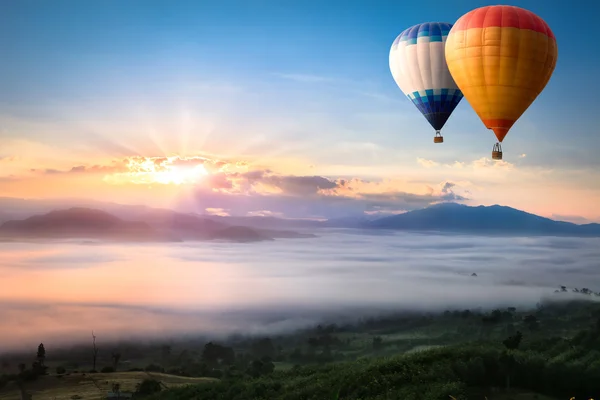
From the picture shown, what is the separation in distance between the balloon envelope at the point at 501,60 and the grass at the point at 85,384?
37.9 metres

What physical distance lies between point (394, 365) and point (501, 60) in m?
17.2

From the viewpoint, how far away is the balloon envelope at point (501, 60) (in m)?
30.1

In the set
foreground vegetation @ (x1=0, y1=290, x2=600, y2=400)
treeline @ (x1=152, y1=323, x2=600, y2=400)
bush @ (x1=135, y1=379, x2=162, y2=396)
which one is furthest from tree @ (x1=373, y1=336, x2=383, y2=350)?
treeline @ (x1=152, y1=323, x2=600, y2=400)

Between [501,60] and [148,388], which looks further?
[148,388]

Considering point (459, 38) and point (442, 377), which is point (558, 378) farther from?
point (459, 38)

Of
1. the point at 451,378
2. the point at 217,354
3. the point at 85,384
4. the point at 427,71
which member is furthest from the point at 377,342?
the point at 427,71

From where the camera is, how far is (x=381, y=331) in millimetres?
141125

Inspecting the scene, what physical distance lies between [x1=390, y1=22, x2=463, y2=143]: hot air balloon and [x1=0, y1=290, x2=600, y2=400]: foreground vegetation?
12.8 m

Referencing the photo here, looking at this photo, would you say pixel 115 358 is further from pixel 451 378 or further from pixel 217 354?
pixel 451 378

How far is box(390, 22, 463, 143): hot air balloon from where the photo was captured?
35750 mm

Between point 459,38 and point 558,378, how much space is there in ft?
56.1

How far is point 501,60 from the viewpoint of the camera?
3019cm

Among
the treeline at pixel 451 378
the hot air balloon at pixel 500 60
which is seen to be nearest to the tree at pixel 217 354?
the treeline at pixel 451 378

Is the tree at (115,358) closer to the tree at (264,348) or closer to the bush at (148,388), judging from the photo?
the tree at (264,348)
